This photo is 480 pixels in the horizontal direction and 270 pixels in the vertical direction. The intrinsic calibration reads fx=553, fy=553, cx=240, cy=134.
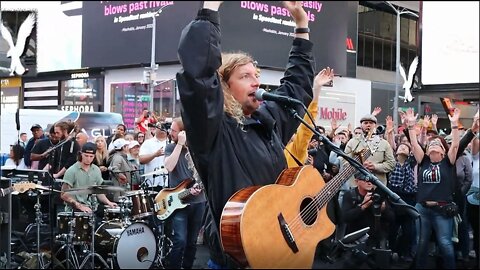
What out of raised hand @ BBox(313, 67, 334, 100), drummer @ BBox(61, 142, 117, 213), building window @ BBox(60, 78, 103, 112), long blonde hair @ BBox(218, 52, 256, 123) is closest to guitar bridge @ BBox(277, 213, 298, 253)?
long blonde hair @ BBox(218, 52, 256, 123)

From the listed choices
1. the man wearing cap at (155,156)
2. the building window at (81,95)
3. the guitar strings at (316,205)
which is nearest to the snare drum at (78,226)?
the man wearing cap at (155,156)

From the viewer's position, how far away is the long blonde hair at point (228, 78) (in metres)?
1.97

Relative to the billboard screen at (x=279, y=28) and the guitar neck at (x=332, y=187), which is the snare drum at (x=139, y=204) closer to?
the billboard screen at (x=279, y=28)

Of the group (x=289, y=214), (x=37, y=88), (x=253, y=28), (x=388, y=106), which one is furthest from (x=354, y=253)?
(x=37, y=88)

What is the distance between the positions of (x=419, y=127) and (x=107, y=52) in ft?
16.0

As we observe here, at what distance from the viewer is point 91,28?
608 cm

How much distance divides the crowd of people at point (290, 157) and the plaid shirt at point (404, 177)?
0.4 inches

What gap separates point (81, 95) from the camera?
14.3 m

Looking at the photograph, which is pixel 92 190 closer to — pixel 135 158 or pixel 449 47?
pixel 135 158

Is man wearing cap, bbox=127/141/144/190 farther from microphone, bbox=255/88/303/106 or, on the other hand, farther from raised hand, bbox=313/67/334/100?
microphone, bbox=255/88/303/106

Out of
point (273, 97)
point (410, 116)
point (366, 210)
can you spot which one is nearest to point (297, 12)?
point (273, 97)

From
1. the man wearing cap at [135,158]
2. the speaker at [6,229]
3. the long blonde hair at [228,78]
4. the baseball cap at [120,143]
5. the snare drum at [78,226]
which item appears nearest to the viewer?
the long blonde hair at [228,78]

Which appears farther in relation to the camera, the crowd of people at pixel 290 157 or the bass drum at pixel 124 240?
the bass drum at pixel 124 240

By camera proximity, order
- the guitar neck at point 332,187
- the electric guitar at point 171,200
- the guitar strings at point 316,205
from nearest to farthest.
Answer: the guitar strings at point 316,205
the guitar neck at point 332,187
the electric guitar at point 171,200
